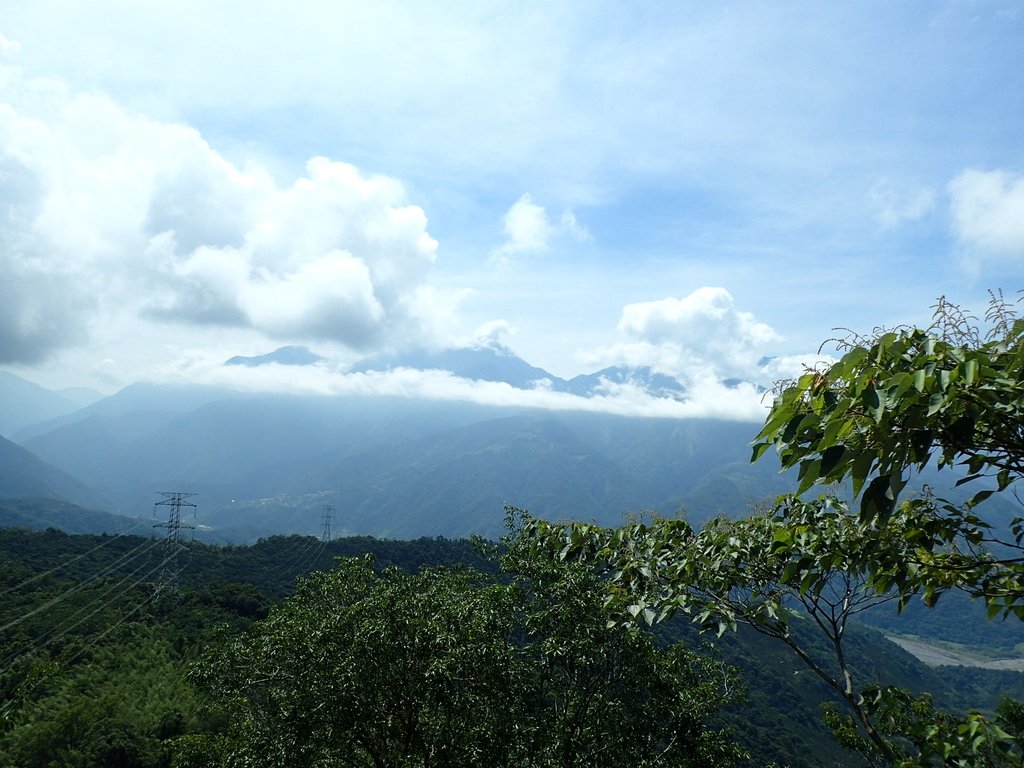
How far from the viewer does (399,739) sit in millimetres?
12969

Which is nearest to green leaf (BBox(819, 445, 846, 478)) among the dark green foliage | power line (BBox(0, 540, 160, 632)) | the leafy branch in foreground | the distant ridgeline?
the leafy branch in foreground

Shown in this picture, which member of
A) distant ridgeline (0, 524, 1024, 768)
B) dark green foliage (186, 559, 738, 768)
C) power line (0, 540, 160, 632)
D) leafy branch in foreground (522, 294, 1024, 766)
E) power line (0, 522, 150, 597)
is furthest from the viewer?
power line (0, 522, 150, 597)

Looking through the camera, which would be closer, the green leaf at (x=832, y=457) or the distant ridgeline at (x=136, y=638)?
the green leaf at (x=832, y=457)

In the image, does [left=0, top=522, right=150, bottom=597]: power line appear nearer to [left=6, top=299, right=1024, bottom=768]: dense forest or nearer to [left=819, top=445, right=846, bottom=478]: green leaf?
[left=6, top=299, right=1024, bottom=768]: dense forest

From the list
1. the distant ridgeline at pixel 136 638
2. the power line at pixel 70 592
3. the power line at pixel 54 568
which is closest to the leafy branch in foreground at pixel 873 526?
the distant ridgeline at pixel 136 638

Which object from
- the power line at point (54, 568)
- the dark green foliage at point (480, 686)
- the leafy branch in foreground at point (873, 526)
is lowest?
the power line at point (54, 568)

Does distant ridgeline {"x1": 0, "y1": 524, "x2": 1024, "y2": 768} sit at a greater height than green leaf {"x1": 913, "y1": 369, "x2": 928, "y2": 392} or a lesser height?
lesser

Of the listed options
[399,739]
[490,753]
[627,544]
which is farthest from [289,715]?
[627,544]

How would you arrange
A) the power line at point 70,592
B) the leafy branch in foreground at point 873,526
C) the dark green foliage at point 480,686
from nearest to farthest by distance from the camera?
the leafy branch in foreground at point 873,526, the dark green foliage at point 480,686, the power line at point 70,592

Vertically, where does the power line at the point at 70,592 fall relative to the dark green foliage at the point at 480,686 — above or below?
below

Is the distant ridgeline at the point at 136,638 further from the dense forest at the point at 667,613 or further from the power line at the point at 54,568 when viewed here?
the dense forest at the point at 667,613

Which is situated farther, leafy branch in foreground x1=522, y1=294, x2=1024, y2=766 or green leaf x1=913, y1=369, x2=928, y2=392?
leafy branch in foreground x1=522, y1=294, x2=1024, y2=766

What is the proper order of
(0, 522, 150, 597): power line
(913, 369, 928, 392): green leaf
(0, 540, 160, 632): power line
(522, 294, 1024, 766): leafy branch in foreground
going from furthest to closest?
(0, 522, 150, 597): power line, (0, 540, 160, 632): power line, (522, 294, 1024, 766): leafy branch in foreground, (913, 369, 928, 392): green leaf

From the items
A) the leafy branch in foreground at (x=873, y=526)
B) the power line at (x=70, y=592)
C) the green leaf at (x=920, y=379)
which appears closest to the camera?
the green leaf at (x=920, y=379)
